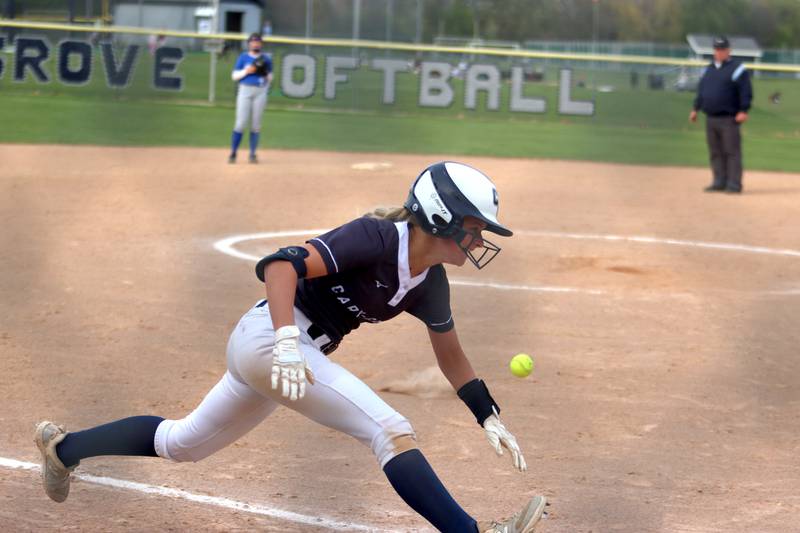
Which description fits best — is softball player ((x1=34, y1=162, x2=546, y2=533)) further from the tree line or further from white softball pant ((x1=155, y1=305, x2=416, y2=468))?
the tree line

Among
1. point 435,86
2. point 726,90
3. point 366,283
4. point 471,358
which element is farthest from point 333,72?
point 366,283

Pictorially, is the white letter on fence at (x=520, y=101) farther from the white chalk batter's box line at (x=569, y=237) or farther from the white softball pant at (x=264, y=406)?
the white softball pant at (x=264, y=406)

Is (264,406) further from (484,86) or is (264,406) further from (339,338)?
(484,86)

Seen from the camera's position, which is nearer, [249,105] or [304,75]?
[249,105]

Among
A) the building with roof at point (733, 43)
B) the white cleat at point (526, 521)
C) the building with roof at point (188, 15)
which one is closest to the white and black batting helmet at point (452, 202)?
the white cleat at point (526, 521)

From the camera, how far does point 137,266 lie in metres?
8.48

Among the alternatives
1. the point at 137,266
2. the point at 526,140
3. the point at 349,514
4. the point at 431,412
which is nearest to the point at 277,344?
the point at 349,514

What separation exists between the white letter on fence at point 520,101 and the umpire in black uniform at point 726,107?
10515mm

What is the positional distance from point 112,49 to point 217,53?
274cm

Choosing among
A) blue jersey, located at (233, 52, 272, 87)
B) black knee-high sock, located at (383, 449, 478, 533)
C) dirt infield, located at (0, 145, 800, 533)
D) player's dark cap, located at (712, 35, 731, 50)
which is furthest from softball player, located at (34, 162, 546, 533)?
blue jersey, located at (233, 52, 272, 87)

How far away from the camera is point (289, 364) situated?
10.8 ft

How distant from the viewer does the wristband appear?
3.85 meters

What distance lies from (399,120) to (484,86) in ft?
7.57

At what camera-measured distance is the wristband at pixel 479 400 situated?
152 inches
